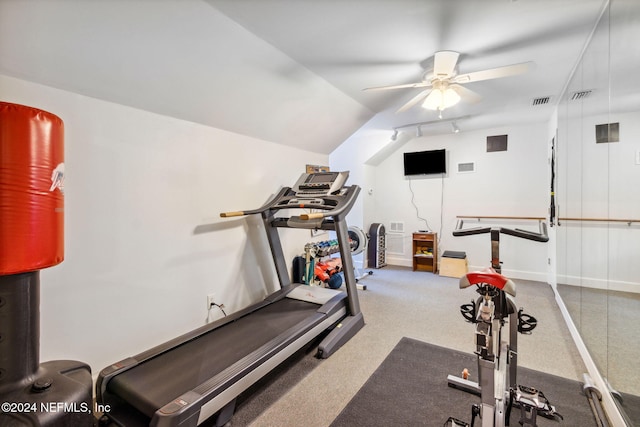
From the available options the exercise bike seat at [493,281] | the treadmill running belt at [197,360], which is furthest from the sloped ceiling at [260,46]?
the treadmill running belt at [197,360]

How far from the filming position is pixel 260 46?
2230 mm

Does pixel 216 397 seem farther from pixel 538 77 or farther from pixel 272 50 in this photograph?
pixel 538 77

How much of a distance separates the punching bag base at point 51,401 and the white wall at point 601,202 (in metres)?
2.52

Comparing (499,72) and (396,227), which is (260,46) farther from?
(396,227)

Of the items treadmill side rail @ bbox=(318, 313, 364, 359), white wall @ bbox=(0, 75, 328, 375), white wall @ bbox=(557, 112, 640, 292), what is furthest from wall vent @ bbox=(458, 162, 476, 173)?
white wall @ bbox=(0, 75, 328, 375)

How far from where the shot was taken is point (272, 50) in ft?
7.60

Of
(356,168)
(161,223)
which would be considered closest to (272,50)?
(161,223)

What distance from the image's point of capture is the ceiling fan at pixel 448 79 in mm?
2195

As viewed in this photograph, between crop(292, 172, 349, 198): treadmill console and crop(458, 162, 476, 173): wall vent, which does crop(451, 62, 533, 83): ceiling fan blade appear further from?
crop(458, 162, 476, 173): wall vent

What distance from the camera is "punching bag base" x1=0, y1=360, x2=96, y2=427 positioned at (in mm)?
1024

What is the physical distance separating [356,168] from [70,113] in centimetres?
449

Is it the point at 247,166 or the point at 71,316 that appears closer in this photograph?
the point at 71,316

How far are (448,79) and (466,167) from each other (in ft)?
10.1

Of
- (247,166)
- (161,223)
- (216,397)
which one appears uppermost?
(247,166)
